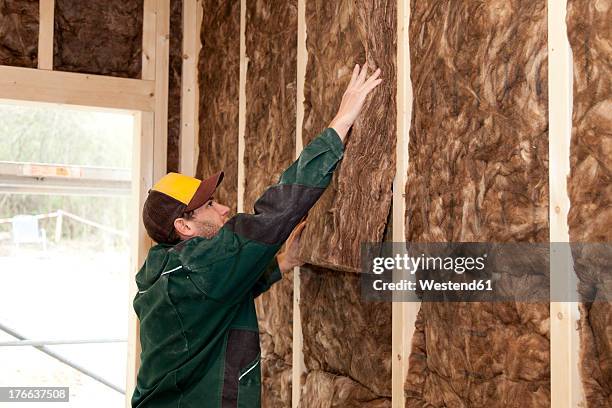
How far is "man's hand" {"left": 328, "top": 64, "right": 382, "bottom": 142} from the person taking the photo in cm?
207

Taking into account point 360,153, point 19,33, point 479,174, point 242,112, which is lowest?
point 479,174

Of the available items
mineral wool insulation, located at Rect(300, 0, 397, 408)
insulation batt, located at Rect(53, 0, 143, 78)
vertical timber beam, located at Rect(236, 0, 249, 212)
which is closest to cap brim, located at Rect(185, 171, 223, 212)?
mineral wool insulation, located at Rect(300, 0, 397, 408)

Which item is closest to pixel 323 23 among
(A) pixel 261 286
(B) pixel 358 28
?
(B) pixel 358 28

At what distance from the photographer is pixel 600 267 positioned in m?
1.42

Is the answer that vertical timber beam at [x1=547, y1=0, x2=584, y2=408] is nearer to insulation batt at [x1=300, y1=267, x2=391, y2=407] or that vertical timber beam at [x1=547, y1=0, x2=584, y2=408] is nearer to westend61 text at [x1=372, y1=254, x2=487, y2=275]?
westend61 text at [x1=372, y1=254, x2=487, y2=275]

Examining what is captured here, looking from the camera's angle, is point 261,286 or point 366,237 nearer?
point 366,237

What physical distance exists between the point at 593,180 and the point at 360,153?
2.69 ft

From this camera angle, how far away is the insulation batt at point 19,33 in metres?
3.80

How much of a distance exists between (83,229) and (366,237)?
9080 mm

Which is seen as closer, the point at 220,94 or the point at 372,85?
the point at 372,85

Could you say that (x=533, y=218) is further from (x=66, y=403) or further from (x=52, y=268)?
(x=52, y=268)

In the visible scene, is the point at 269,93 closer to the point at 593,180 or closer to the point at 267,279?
the point at 267,279

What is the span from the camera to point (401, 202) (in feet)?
6.75

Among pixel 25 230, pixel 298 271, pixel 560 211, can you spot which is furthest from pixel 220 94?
pixel 25 230
